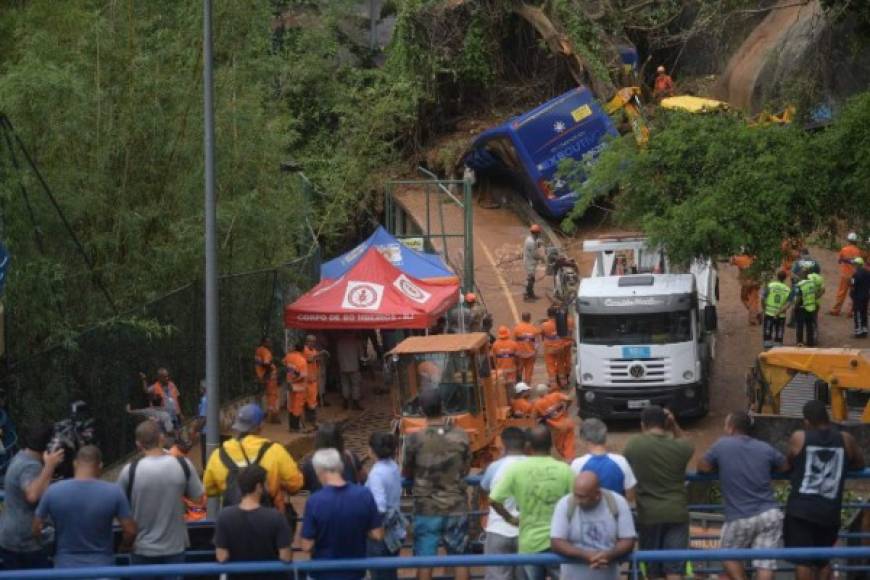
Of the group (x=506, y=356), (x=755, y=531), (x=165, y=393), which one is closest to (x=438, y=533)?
(x=755, y=531)

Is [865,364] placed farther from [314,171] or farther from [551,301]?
[314,171]

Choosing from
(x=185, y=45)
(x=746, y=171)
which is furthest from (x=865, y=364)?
(x=185, y=45)

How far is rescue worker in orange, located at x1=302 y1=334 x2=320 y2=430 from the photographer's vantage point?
86.2 ft

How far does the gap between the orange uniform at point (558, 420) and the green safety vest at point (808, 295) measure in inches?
388

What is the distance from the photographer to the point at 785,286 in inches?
1143

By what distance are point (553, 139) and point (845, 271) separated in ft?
34.8

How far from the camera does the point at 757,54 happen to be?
144 feet

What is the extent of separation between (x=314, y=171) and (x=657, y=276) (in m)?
19.5

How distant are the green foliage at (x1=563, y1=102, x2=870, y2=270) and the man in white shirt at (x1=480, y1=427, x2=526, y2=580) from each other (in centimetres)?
A: 1419

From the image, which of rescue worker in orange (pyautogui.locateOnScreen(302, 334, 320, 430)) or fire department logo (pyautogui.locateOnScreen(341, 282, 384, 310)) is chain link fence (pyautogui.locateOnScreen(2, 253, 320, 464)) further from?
fire department logo (pyautogui.locateOnScreen(341, 282, 384, 310))

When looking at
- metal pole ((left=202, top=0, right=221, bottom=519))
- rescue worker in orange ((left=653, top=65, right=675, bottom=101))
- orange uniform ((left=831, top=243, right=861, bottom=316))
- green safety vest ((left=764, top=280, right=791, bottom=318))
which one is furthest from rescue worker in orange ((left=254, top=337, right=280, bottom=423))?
rescue worker in orange ((left=653, top=65, right=675, bottom=101))

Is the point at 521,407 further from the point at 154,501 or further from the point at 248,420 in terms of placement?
the point at 154,501

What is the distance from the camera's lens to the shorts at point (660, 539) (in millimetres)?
10430

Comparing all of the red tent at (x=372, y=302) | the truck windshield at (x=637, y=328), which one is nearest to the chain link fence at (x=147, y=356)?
the red tent at (x=372, y=302)
